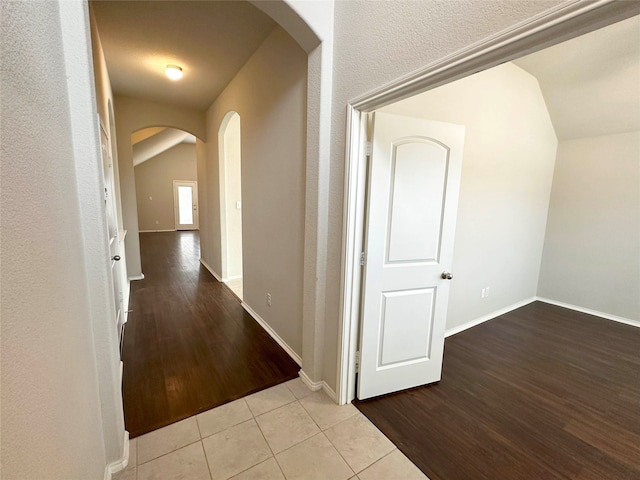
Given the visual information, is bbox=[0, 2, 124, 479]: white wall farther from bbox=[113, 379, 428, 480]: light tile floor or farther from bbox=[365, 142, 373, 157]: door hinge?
bbox=[365, 142, 373, 157]: door hinge

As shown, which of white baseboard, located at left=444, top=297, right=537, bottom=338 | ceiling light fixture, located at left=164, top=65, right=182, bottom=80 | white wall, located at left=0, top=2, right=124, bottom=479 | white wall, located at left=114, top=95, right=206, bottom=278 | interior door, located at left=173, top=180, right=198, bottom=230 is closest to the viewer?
white wall, located at left=0, top=2, right=124, bottom=479

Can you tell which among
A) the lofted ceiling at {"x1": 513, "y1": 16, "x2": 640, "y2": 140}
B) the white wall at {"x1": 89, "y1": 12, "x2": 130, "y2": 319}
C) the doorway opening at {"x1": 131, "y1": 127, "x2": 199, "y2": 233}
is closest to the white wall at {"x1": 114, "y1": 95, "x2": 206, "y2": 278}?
the white wall at {"x1": 89, "y1": 12, "x2": 130, "y2": 319}

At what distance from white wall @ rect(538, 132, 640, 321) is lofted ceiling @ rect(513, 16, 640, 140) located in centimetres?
A: 31

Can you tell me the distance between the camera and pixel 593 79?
286 centimetres

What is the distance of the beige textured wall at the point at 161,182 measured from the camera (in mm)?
9602

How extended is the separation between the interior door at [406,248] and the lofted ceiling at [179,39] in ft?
5.48

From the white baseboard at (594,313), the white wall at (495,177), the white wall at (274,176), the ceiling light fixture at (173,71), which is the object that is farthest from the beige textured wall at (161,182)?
the white baseboard at (594,313)

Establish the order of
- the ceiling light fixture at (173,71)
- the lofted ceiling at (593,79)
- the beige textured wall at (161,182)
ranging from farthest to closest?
1. the beige textured wall at (161,182)
2. the ceiling light fixture at (173,71)
3. the lofted ceiling at (593,79)

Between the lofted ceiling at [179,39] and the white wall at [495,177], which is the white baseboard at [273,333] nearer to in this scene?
the white wall at [495,177]

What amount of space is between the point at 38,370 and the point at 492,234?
3.60m

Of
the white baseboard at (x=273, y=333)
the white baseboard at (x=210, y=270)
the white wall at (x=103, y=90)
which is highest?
the white wall at (x=103, y=90)

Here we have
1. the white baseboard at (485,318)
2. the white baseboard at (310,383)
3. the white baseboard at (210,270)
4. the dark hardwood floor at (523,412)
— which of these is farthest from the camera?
the white baseboard at (210,270)

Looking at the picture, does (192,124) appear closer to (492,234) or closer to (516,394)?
(492,234)

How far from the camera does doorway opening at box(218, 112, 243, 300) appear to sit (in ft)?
13.9
